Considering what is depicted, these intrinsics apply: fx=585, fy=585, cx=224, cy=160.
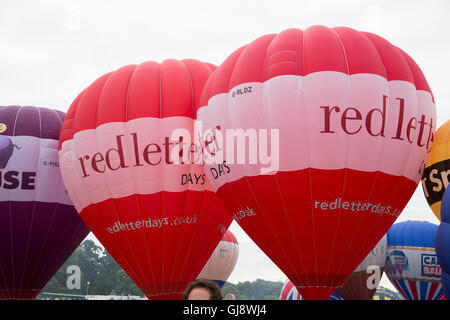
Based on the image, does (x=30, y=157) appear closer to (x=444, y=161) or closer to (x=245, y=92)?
(x=245, y=92)

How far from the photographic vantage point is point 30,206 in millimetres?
13781

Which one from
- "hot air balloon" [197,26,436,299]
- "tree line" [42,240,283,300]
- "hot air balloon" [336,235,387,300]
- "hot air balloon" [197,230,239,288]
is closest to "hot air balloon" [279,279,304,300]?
"hot air balloon" [197,230,239,288]

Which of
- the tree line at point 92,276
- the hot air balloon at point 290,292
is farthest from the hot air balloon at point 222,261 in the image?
the tree line at point 92,276

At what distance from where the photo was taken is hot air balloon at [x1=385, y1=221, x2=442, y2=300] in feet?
61.4

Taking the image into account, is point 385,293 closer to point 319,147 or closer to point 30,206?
point 30,206

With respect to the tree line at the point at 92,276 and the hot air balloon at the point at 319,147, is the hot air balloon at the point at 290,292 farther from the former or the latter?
the tree line at the point at 92,276

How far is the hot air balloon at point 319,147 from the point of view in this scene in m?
9.77

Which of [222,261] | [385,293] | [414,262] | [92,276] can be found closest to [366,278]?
[414,262]

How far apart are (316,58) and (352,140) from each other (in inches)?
62.8

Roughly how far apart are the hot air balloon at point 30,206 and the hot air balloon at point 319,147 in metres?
5.29

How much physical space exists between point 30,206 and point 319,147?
24.6 feet

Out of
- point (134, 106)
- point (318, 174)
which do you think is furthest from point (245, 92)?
point (134, 106)

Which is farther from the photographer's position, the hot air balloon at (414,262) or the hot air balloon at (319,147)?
the hot air balloon at (414,262)

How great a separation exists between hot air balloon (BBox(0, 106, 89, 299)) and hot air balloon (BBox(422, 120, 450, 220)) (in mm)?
8531
